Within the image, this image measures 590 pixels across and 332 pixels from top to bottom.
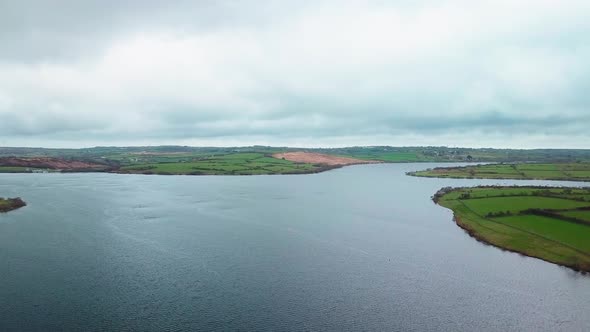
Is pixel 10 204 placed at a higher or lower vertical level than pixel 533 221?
lower

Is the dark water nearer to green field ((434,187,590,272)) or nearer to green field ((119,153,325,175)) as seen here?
green field ((434,187,590,272))

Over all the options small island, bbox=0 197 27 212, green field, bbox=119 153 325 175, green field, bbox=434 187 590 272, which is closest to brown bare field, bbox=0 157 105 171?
green field, bbox=119 153 325 175

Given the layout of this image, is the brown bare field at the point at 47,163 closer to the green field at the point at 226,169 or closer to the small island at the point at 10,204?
the green field at the point at 226,169

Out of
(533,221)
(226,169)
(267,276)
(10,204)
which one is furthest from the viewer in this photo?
(226,169)

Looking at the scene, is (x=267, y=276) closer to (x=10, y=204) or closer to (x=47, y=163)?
(x=10, y=204)

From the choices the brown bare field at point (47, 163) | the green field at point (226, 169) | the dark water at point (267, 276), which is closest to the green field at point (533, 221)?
the dark water at point (267, 276)

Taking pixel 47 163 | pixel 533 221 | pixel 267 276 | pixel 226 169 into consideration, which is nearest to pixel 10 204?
pixel 267 276

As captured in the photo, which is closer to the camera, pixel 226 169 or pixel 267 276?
pixel 267 276

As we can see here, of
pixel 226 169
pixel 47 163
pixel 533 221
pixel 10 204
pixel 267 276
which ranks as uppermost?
pixel 47 163
